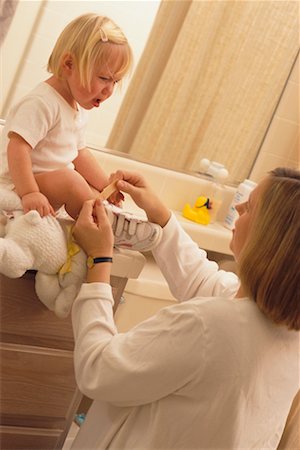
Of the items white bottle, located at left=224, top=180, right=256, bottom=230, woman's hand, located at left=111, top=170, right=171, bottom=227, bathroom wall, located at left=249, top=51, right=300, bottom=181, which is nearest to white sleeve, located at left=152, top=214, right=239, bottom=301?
woman's hand, located at left=111, top=170, right=171, bottom=227

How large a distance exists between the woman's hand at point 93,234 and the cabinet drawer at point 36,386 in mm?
264

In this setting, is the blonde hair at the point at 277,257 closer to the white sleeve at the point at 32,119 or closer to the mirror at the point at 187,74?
the white sleeve at the point at 32,119

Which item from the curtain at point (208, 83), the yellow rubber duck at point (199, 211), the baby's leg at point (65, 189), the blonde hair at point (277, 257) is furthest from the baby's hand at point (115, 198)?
the yellow rubber duck at point (199, 211)

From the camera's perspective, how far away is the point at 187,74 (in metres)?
2.31

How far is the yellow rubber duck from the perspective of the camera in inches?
93.3

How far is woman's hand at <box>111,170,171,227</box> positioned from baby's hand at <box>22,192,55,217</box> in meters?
0.19

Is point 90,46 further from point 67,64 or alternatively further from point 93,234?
point 93,234

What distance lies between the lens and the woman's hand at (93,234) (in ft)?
3.95

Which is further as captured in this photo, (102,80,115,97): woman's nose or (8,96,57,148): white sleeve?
(102,80,115,97): woman's nose

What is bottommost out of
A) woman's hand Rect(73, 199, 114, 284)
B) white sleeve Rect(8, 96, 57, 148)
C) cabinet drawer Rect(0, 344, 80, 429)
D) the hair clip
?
cabinet drawer Rect(0, 344, 80, 429)

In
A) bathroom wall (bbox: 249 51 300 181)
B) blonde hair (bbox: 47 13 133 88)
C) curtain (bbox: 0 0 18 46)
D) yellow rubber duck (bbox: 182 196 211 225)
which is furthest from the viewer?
bathroom wall (bbox: 249 51 300 181)

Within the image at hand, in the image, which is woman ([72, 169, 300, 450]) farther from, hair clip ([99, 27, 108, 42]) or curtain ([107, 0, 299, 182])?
curtain ([107, 0, 299, 182])

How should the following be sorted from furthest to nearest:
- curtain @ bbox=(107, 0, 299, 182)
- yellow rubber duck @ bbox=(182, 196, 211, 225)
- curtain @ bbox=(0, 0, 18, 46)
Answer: yellow rubber duck @ bbox=(182, 196, 211, 225), curtain @ bbox=(107, 0, 299, 182), curtain @ bbox=(0, 0, 18, 46)

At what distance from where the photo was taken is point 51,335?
51.9 inches
